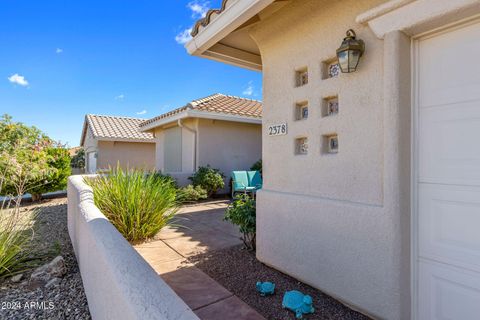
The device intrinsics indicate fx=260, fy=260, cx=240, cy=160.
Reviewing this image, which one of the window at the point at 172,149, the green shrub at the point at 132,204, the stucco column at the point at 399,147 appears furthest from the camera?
the window at the point at 172,149

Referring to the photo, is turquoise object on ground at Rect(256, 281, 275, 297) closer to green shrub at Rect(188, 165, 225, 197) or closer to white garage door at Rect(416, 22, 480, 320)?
white garage door at Rect(416, 22, 480, 320)

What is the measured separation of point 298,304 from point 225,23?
368 centimetres

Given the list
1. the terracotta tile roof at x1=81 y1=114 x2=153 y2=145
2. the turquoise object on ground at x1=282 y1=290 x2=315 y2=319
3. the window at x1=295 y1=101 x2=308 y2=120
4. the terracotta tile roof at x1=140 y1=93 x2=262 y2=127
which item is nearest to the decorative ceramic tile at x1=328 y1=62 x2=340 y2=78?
the window at x1=295 y1=101 x2=308 y2=120

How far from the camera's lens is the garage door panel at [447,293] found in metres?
2.23

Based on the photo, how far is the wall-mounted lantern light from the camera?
280cm

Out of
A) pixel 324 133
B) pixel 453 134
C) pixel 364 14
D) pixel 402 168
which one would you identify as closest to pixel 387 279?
pixel 402 168

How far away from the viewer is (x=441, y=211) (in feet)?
7.87

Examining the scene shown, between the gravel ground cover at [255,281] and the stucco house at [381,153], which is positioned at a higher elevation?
the stucco house at [381,153]

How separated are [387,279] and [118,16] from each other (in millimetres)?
13236

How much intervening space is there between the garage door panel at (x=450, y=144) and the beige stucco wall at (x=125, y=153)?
1871cm

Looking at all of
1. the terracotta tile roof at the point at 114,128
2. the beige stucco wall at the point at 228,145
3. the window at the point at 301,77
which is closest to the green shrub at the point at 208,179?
the beige stucco wall at the point at 228,145

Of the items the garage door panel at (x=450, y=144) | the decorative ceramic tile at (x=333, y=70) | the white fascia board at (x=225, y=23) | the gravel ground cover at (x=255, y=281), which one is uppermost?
the white fascia board at (x=225, y=23)

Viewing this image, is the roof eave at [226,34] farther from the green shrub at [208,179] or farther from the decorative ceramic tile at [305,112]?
the green shrub at [208,179]

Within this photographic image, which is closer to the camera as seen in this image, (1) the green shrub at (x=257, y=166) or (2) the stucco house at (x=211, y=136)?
(2) the stucco house at (x=211, y=136)
